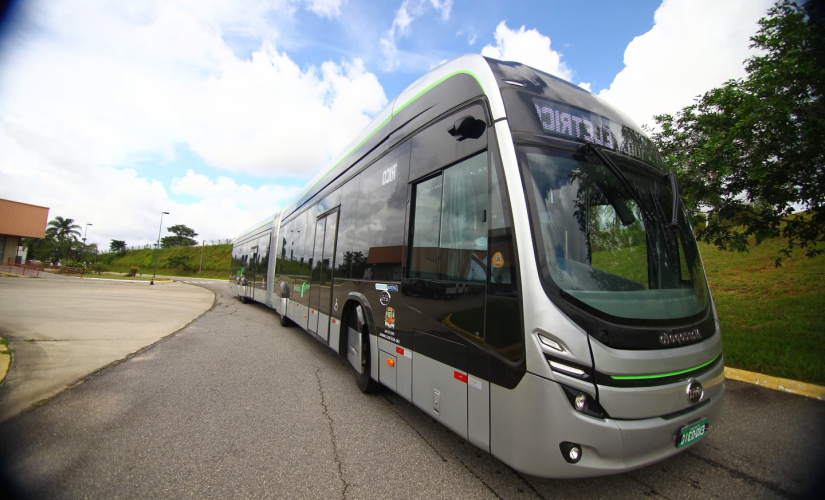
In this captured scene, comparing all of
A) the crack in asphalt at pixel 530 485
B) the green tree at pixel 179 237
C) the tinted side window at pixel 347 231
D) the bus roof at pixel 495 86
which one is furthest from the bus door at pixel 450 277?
the green tree at pixel 179 237

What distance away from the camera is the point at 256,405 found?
428 cm

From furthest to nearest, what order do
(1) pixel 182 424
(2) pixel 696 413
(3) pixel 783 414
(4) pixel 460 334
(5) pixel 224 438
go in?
(3) pixel 783 414
(1) pixel 182 424
(5) pixel 224 438
(4) pixel 460 334
(2) pixel 696 413

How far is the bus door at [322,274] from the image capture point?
597 cm

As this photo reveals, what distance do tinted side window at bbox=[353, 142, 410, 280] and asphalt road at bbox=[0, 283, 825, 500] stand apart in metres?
1.63

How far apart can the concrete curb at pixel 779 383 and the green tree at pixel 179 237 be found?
348 ft

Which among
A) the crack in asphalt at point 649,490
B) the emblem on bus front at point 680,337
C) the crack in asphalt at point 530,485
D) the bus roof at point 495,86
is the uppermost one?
the bus roof at point 495,86

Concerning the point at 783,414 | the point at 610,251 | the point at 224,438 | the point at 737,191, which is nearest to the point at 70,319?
the point at 224,438

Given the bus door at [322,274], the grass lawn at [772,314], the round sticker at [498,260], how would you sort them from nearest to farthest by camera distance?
the round sticker at [498,260]
the grass lawn at [772,314]
the bus door at [322,274]

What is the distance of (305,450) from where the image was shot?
3.23 m

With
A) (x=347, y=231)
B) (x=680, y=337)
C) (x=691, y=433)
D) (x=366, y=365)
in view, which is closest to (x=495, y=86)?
(x=680, y=337)

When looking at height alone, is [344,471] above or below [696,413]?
below

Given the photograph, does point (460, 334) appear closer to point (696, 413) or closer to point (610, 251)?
point (610, 251)

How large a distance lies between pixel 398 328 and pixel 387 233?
1081mm

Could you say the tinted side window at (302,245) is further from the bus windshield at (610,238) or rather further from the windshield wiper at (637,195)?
the windshield wiper at (637,195)
